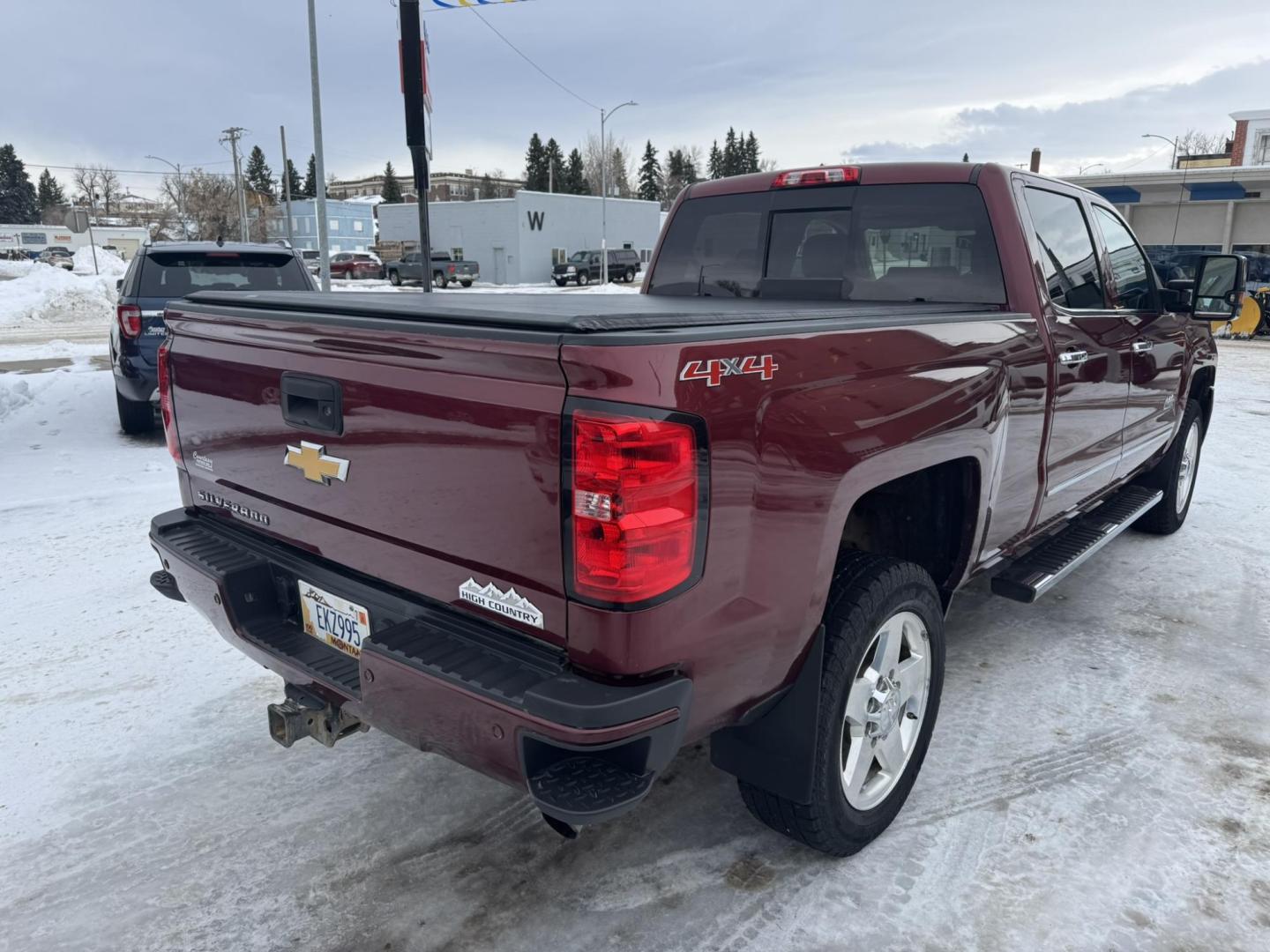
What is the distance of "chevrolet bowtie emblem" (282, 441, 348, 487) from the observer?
7.95 feet

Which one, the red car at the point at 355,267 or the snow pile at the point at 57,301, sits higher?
the red car at the point at 355,267

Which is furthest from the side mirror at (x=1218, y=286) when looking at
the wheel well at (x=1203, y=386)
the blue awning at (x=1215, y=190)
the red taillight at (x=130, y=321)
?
the blue awning at (x=1215, y=190)

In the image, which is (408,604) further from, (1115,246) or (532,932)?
(1115,246)

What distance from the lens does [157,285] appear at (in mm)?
8180

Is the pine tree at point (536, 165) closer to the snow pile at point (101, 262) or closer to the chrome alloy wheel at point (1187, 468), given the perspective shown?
the snow pile at point (101, 262)

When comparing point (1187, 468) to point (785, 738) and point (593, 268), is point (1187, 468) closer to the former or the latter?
point (785, 738)

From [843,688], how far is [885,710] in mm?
370

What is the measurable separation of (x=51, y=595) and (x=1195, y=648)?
5665 mm

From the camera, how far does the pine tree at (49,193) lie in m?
121

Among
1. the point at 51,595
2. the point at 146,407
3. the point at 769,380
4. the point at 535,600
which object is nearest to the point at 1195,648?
the point at 769,380

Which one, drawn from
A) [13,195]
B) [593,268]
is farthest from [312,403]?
[13,195]

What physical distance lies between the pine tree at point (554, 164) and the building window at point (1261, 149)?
6213cm

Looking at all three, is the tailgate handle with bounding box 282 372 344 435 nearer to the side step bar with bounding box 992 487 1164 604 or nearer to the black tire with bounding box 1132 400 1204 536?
the side step bar with bounding box 992 487 1164 604

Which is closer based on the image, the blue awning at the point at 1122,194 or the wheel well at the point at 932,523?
the wheel well at the point at 932,523
